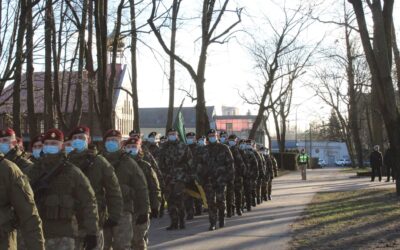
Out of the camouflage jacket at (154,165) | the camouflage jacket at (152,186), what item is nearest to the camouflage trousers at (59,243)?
the camouflage jacket at (152,186)

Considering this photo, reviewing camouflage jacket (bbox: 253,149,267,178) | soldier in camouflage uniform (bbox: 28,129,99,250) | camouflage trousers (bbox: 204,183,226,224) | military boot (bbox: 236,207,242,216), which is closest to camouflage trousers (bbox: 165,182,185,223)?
camouflage trousers (bbox: 204,183,226,224)

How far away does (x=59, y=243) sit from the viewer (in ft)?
18.7

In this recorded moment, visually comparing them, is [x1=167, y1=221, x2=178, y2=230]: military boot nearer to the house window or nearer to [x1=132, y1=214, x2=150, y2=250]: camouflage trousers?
[x1=132, y1=214, x2=150, y2=250]: camouflage trousers

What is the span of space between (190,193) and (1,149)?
8238mm

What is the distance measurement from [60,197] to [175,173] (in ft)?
23.7

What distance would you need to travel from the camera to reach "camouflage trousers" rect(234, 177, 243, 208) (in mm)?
14977

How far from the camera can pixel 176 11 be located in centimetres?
2430

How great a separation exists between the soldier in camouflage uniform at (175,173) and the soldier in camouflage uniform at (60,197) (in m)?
6.81

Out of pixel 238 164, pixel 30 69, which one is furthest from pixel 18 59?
pixel 238 164

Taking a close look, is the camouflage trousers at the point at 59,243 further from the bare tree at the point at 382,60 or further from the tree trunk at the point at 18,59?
the bare tree at the point at 382,60

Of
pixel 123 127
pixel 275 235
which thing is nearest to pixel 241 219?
pixel 275 235

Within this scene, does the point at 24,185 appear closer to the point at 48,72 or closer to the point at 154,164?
the point at 154,164

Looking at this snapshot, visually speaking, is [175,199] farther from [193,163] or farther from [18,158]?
[18,158]

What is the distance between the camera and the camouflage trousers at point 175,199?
12641 millimetres
